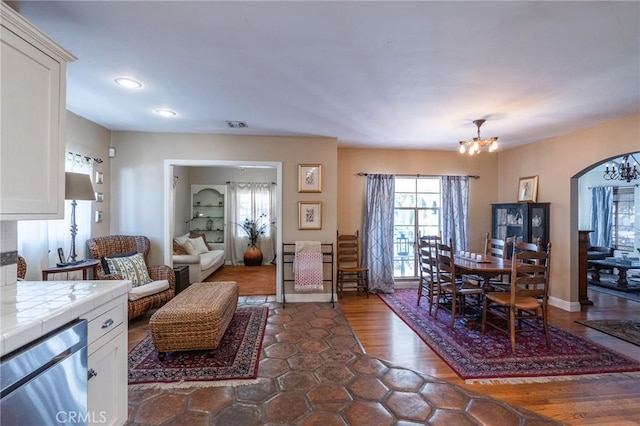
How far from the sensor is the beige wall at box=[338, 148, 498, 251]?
16.7 feet

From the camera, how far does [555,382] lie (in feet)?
7.49

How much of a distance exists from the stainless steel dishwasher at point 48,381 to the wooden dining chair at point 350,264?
12.1 feet

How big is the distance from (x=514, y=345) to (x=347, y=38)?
312cm

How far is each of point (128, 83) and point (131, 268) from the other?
212cm

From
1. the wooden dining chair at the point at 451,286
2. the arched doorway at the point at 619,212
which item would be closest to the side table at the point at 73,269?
the wooden dining chair at the point at 451,286

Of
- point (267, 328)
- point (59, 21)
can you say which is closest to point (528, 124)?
point (267, 328)

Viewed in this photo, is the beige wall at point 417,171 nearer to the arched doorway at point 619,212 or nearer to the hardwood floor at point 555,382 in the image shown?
the hardwood floor at point 555,382

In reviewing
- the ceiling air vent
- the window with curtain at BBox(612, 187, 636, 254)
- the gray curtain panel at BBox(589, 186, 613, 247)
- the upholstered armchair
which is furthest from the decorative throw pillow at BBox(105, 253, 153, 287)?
the window with curtain at BBox(612, 187, 636, 254)

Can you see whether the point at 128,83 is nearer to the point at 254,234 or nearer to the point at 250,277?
the point at 250,277

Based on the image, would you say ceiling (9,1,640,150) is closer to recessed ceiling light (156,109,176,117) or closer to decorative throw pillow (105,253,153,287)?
recessed ceiling light (156,109,176,117)

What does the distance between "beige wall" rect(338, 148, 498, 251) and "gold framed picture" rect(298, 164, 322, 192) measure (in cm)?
83

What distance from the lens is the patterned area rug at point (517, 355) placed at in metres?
2.38

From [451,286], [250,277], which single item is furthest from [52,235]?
[451,286]

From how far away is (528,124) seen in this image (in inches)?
143
